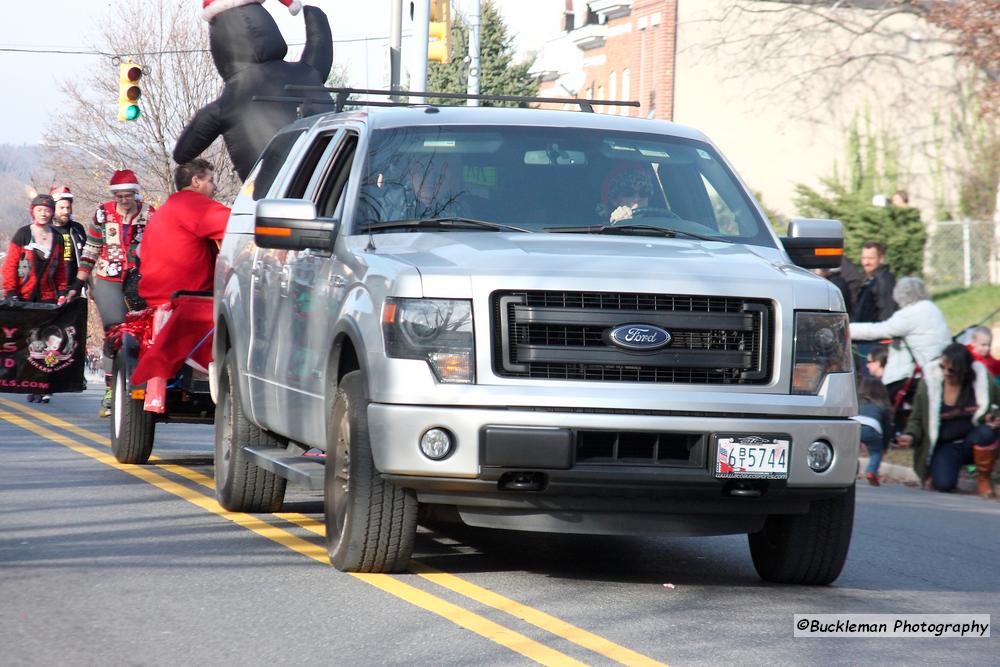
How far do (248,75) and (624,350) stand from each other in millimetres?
7532

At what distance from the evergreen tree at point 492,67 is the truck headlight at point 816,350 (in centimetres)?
4750

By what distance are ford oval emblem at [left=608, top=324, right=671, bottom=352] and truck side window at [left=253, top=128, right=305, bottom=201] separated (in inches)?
137

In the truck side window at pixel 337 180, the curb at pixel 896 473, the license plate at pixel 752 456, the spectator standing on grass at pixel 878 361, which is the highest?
the truck side window at pixel 337 180

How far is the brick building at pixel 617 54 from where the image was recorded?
1797 inches

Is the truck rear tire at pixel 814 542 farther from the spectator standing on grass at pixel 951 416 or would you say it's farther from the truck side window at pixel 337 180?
the spectator standing on grass at pixel 951 416

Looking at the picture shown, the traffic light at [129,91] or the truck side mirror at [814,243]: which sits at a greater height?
the traffic light at [129,91]

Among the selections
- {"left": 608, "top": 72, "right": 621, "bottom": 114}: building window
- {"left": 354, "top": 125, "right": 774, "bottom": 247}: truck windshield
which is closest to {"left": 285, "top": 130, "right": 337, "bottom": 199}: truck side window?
{"left": 354, "top": 125, "right": 774, "bottom": 247}: truck windshield

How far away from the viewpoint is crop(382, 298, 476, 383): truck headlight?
646cm

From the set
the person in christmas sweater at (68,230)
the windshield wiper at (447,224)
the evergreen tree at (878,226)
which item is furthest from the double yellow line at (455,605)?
the evergreen tree at (878,226)

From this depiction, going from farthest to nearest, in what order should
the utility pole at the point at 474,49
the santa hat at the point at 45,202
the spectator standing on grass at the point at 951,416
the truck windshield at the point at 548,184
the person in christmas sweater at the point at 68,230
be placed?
1. the utility pole at the point at 474,49
2. the person in christmas sweater at the point at 68,230
3. the santa hat at the point at 45,202
4. the spectator standing on grass at the point at 951,416
5. the truck windshield at the point at 548,184

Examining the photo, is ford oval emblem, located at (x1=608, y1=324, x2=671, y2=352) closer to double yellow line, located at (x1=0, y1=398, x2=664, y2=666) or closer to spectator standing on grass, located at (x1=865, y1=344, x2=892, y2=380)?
double yellow line, located at (x1=0, y1=398, x2=664, y2=666)

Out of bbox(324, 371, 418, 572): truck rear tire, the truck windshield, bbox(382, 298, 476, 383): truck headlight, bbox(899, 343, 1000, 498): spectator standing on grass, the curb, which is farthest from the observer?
the curb

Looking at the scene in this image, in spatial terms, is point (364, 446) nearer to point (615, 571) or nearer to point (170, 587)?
point (170, 587)

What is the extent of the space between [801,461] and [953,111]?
32.6 m
